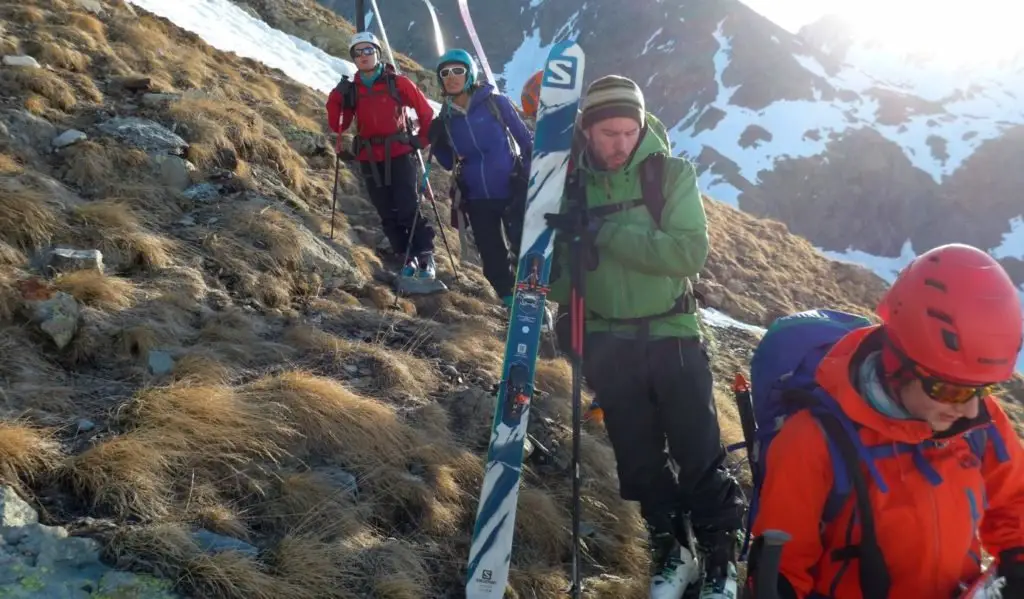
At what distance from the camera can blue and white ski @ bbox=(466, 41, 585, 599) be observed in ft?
10.9

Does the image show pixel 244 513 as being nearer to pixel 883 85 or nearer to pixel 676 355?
pixel 676 355

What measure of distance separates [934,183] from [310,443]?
129m

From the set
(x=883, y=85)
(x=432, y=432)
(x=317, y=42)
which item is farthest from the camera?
(x=883, y=85)

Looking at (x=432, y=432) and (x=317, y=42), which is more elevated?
(x=317, y=42)

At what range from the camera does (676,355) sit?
10.7ft

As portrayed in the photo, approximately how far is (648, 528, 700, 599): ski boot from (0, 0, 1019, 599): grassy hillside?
1.21ft

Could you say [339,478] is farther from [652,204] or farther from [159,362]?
[652,204]

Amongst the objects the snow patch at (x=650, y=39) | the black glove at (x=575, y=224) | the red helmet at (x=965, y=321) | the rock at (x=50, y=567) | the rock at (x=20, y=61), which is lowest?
the rock at (x=50, y=567)

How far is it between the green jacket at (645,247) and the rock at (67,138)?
5.68 meters

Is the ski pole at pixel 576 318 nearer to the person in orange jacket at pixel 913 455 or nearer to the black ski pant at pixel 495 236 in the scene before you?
the person in orange jacket at pixel 913 455

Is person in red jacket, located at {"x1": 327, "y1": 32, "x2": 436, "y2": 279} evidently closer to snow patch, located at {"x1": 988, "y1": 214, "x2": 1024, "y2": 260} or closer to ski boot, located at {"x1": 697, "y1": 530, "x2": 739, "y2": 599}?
ski boot, located at {"x1": 697, "y1": 530, "x2": 739, "y2": 599}

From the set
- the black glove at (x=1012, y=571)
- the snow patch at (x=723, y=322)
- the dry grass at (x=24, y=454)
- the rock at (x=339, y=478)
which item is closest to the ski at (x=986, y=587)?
the black glove at (x=1012, y=571)

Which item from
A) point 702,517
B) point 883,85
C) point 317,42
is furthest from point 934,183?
point 702,517

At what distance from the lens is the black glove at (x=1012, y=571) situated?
2236 millimetres
